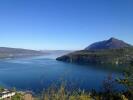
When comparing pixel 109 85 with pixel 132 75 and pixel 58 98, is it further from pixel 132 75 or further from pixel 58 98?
pixel 58 98

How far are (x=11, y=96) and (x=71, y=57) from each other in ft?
278

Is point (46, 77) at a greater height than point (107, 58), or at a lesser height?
lesser

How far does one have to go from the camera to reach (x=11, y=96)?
26.7m

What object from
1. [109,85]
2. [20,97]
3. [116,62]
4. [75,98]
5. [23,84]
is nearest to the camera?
[75,98]

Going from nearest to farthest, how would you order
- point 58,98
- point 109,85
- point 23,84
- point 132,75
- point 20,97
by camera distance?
point 58,98 < point 109,85 < point 132,75 < point 20,97 < point 23,84

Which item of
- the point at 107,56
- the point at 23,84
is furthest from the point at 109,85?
the point at 107,56

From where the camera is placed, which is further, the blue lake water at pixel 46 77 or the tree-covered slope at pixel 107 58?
the tree-covered slope at pixel 107 58

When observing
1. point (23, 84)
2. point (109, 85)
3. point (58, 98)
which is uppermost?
point (58, 98)

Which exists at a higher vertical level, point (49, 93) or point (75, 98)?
point (49, 93)

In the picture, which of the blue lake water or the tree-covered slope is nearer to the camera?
the blue lake water

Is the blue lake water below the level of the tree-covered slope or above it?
below

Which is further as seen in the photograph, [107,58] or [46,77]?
[107,58]

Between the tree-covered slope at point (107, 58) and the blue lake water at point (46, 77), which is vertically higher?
the tree-covered slope at point (107, 58)

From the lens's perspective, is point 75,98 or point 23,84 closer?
point 75,98
